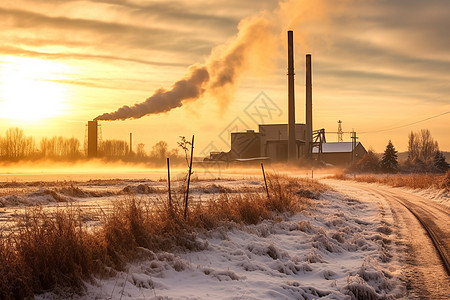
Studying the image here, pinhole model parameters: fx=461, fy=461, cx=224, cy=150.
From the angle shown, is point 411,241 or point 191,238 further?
point 411,241

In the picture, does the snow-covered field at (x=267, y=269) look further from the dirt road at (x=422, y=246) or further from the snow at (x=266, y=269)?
the dirt road at (x=422, y=246)

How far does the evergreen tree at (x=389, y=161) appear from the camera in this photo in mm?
75688

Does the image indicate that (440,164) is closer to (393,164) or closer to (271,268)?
(393,164)

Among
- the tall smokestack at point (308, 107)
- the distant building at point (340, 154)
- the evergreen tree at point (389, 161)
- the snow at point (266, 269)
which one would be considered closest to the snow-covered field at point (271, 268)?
the snow at point (266, 269)

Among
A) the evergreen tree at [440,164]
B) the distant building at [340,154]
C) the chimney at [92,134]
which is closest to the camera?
the chimney at [92,134]

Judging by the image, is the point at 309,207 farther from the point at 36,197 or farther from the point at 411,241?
the point at 36,197

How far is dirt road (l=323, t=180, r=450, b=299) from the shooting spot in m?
9.03

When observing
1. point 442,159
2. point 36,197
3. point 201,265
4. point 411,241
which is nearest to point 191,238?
point 201,265

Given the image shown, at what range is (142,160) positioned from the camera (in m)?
117

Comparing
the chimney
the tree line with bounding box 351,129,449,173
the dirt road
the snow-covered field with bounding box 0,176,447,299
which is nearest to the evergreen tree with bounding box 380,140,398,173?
the tree line with bounding box 351,129,449,173

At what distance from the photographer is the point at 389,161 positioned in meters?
76.2

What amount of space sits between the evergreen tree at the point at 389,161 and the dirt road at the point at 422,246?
55299 mm

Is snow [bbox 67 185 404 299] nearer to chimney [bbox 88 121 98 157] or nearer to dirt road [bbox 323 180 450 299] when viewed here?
dirt road [bbox 323 180 450 299]

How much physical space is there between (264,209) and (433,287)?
7.14 metres
